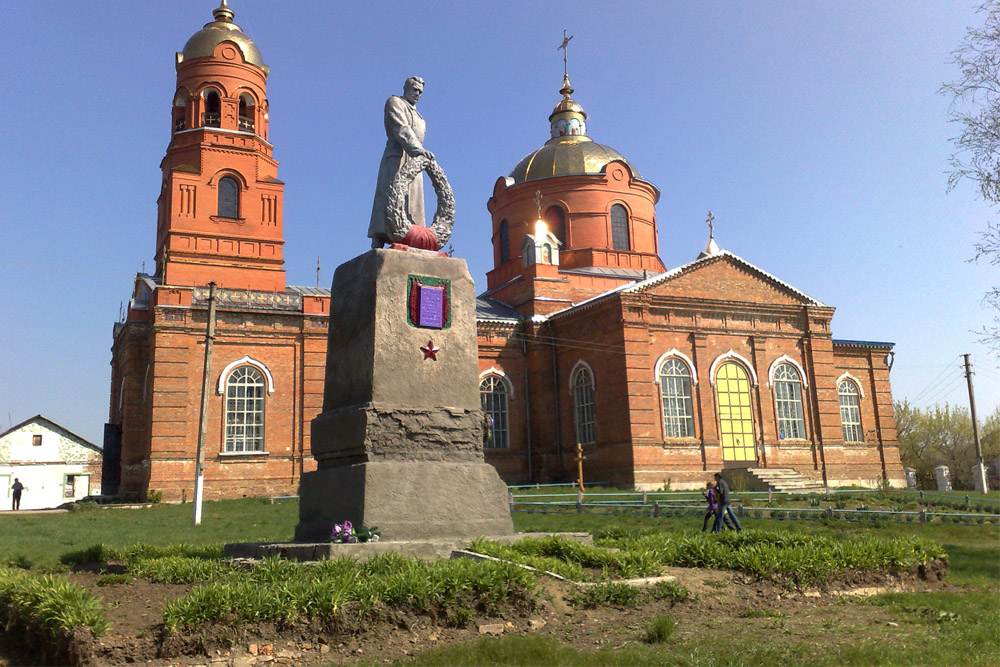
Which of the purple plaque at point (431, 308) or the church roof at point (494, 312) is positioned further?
the church roof at point (494, 312)

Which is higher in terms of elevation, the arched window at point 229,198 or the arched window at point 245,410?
the arched window at point 229,198

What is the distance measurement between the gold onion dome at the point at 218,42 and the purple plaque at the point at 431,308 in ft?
80.1

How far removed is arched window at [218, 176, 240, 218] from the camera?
29422 mm

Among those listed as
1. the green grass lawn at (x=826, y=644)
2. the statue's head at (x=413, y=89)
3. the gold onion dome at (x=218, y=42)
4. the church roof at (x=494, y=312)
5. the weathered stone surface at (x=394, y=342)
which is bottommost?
the green grass lawn at (x=826, y=644)

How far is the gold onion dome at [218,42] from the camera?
29891 mm

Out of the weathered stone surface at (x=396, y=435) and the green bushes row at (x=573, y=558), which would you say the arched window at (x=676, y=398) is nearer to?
the weathered stone surface at (x=396, y=435)

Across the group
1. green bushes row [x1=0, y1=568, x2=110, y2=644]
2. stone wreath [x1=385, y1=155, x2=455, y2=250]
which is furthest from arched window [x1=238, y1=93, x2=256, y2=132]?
green bushes row [x1=0, y1=568, x2=110, y2=644]

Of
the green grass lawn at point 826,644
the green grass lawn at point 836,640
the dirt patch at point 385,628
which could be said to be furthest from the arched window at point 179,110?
the green grass lawn at point 826,644

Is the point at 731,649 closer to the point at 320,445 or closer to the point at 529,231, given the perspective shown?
the point at 320,445

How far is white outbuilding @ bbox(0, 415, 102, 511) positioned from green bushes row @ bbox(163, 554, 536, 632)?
40.6 m

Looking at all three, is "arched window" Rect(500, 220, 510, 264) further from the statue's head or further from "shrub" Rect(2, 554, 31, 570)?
"shrub" Rect(2, 554, 31, 570)

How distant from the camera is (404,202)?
994 centimetres

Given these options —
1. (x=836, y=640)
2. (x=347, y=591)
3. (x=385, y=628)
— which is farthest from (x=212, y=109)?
(x=836, y=640)

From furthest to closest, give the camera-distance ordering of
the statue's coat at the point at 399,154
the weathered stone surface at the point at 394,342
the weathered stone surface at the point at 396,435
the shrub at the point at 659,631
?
the statue's coat at the point at 399,154 → the weathered stone surface at the point at 394,342 → the weathered stone surface at the point at 396,435 → the shrub at the point at 659,631
